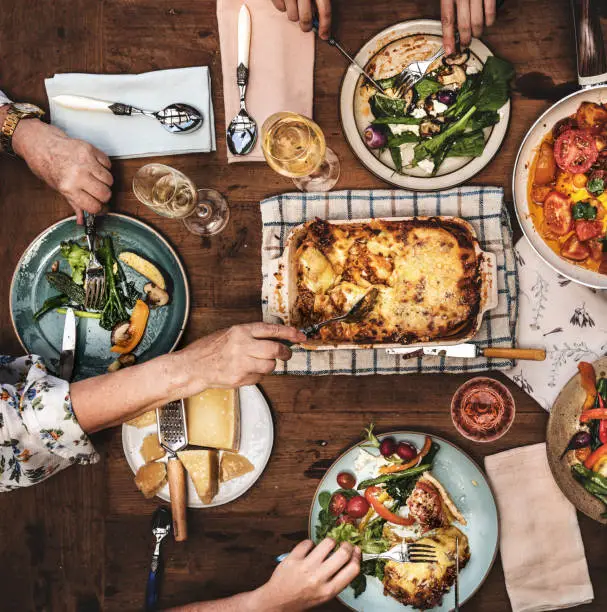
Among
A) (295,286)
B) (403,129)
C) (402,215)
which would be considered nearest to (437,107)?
(403,129)

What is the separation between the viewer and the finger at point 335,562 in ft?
6.39

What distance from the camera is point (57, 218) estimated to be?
218 centimetres

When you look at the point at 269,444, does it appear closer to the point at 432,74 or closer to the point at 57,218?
the point at 57,218

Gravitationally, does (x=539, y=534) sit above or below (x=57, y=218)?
below

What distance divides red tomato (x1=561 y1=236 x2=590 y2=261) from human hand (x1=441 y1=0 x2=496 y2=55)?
0.83 m

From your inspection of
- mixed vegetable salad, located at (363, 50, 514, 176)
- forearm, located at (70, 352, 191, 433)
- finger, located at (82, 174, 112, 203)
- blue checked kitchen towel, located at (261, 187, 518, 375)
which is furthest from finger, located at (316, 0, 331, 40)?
forearm, located at (70, 352, 191, 433)

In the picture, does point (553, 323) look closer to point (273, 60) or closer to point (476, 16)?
point (476, 16)

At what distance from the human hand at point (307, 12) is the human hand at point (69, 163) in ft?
2.95

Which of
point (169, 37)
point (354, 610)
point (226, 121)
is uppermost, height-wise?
point (169, 37)

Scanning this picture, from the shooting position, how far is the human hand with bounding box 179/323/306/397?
1.80m

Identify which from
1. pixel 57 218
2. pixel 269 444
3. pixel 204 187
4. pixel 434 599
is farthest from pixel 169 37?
pixel 434 599

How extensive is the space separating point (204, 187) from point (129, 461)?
1.15 m

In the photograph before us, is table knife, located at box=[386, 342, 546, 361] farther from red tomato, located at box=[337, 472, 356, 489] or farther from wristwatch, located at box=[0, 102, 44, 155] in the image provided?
wristwatch, located at box=[0, 102, 44, 155]

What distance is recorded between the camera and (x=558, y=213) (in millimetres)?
1896
